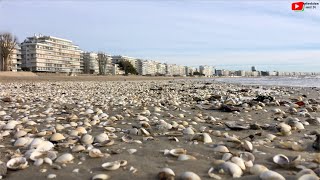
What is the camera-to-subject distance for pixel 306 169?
8.26 feet

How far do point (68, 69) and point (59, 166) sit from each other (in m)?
120

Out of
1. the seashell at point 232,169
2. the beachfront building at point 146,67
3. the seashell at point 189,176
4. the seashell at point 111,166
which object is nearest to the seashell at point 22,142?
the seashell at point 111,166

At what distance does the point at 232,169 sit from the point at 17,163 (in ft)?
6.10

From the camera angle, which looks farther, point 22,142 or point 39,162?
point 22,142

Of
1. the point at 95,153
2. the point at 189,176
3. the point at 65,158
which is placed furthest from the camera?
the point at 95,153

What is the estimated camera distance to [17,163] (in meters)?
2.88

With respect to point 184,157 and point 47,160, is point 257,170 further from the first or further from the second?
point 47,160

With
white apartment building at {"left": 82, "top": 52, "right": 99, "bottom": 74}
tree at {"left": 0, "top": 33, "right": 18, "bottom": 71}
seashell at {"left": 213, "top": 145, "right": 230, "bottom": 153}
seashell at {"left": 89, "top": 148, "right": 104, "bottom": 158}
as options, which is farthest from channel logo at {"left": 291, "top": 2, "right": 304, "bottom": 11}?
white apartment building at {"left": 82, "top": 52, "right": 99, "bottom": 74}

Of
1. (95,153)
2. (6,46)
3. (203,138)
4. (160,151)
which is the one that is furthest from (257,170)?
(6,46)

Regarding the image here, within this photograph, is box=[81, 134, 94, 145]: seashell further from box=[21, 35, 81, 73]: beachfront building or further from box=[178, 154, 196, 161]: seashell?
box=[21, 35, 81, 73]: beachfront building

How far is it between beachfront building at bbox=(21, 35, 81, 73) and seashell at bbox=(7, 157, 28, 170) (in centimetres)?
10328

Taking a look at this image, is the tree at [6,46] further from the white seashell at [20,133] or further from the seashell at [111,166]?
the seashell at [111,166]

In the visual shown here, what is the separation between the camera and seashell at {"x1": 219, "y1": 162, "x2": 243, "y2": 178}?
2564 mm

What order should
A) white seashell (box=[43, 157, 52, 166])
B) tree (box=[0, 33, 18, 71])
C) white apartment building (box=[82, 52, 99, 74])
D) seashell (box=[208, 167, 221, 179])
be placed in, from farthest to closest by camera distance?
white apartment building (box=[82, 52, 99, 74]), tree (box=[0, 33, 18, 71]), white seashell (box=[43, 157, 52, 166]), seashell (box=[208, 167, 221, 179])
